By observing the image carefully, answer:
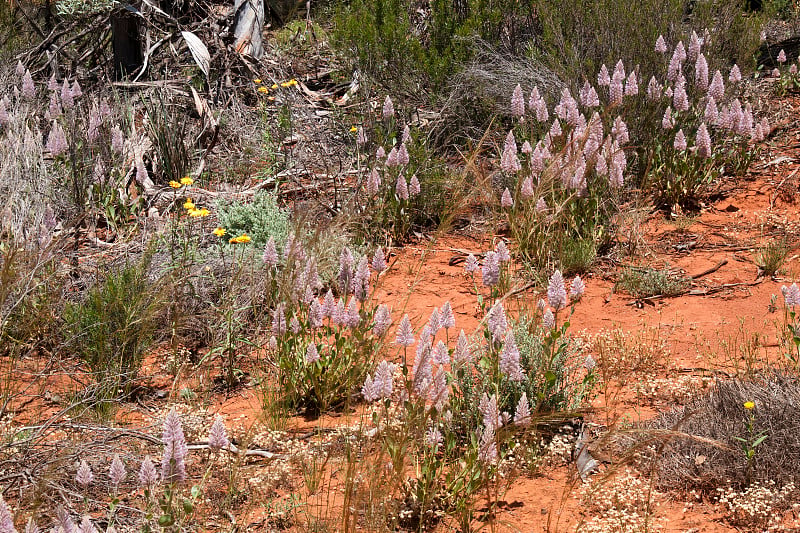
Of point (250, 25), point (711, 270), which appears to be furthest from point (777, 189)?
point (250, 25)

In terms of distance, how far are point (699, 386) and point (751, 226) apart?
2.65m

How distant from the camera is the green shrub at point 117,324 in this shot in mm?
4332

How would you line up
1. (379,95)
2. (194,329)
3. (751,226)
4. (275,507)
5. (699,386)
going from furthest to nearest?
(379,95), (751,226), (194,329), (699,386), (275,507)

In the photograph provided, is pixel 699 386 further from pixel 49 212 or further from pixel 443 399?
pixel 49 212

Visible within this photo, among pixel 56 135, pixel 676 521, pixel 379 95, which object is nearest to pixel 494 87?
pixel 379 95

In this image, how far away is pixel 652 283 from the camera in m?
5.41

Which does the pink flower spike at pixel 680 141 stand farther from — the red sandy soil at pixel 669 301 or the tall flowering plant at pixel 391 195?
the tall flowering plant at pixel 391 195

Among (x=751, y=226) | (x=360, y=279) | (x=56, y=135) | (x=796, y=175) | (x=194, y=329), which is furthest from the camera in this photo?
(x=796, y=175)

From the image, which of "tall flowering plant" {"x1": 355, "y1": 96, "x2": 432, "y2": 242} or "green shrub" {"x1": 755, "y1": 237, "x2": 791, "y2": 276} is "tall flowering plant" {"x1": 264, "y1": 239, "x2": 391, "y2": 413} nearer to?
"tall flowering plant" {"x1": 355, "y1": 96, "x2": 432, "y2": 242}

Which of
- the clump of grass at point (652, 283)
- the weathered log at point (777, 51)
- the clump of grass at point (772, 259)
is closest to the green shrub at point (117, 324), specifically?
the clump of grass at point (652, 283)

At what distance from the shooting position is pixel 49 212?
5027 mm

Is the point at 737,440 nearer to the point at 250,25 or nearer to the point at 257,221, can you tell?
the point at 257,221

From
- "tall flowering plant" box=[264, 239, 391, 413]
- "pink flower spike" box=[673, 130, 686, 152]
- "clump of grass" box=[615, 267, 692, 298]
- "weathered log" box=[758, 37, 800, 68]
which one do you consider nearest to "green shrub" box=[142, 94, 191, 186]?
"tall flowering plant" box=[264, 239, 391, 413]

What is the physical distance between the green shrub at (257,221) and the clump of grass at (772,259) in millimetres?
3100
